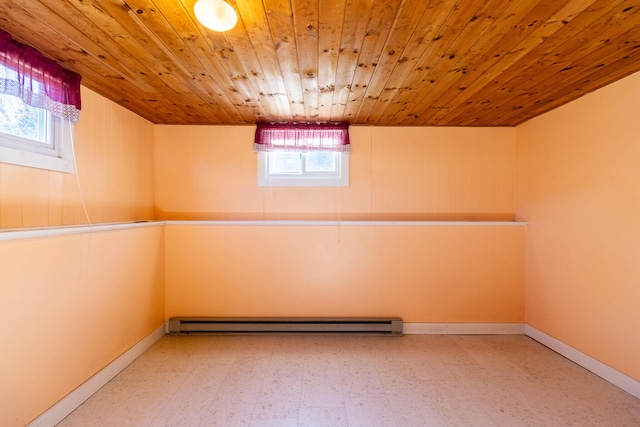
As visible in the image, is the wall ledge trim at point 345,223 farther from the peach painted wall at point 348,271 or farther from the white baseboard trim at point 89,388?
the white baseboard trim at point 89,388

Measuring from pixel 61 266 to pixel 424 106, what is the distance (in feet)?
9.38

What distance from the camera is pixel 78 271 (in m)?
1.80

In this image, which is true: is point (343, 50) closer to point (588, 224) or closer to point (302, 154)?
point (302, 154)

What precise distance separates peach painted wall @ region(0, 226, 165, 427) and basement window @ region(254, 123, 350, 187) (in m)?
1.34

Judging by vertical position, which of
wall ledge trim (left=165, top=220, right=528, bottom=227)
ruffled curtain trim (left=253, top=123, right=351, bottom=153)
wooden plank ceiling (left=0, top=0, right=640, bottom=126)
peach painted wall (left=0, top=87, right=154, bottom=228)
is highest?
wooden plank ceiling (left=0, top=0, right=640, bottom=126)

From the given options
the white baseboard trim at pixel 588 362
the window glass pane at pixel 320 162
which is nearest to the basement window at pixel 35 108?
the window glass pane at pixel 320 162

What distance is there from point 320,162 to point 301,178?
0.90ft

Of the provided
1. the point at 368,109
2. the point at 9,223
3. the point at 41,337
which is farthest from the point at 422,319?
the point at 9,223

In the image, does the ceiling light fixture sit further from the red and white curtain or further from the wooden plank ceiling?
the red and white curtain

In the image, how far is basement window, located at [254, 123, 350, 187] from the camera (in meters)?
2.89

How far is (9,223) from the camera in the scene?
4.98ft

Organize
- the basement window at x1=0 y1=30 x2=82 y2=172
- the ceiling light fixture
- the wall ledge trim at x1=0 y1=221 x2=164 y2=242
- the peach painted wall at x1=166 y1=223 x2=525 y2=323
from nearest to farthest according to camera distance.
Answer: the ceiling light fixture, the wall ledge trim at x1=0 y1=221 x2=164 y2=242, the basement window at x1=0 y1=30 x2=82 y2=172, the peach painted wall at x1=166 y1=223 x2=525 y2=323

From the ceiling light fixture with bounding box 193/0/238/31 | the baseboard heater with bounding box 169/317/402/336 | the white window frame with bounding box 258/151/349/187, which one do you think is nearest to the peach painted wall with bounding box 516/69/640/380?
the baseboard heater with bounding box 169/317/402/336

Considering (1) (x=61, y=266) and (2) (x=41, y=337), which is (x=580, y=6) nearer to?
(1) (x=61, y=266)
